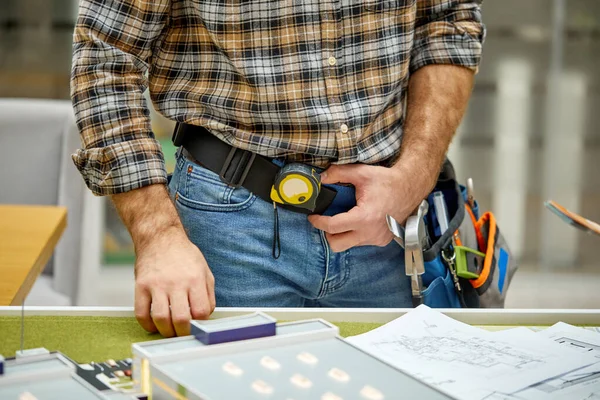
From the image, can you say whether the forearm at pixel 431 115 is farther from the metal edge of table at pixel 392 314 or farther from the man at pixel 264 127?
the metal edge of table at pixel 392 314

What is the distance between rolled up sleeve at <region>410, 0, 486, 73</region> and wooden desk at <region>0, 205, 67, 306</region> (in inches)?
34.9

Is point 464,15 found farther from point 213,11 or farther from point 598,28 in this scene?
point 598,28

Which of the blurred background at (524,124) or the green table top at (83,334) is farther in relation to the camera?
the blurred background at (524,124)

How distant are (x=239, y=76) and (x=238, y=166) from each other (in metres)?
0.15

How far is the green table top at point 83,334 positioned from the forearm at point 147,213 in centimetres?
17

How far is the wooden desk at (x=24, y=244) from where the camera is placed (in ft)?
5.45

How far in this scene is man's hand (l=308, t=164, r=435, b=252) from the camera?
1.32 metres

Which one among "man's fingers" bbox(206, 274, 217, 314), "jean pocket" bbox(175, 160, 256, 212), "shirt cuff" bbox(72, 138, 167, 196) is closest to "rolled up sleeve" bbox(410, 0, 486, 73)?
"jean pocket" bbox(175, 160, 256, 212)

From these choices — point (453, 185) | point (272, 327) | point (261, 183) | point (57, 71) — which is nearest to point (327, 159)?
point (261, 183)

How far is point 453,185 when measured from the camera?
5.04ft

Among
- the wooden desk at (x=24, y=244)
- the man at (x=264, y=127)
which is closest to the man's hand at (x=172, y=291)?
the man at (x=264, y=127)

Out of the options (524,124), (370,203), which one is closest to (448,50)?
(370,203)

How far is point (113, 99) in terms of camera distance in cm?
129

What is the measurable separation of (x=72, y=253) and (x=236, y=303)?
1.52 meters
